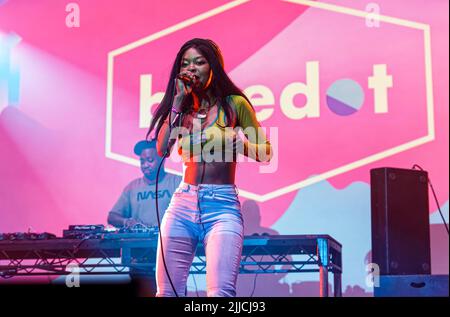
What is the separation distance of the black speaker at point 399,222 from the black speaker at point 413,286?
268 mm

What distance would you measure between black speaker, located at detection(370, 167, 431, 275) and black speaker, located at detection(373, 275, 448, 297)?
27 centimetres

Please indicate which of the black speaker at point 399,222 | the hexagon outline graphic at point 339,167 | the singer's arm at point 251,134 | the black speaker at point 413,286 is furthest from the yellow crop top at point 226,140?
the hexagon outline graphic at point 339,167

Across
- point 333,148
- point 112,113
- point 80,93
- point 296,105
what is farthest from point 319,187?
point 80,93

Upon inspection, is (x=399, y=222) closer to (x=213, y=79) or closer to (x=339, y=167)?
(x=339, y=167)

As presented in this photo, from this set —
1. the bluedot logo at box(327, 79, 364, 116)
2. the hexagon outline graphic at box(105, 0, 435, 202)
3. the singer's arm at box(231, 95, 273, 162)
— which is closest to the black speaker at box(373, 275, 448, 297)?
the singer's arm at box(231, 95, 273, 162)

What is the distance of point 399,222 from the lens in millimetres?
3420

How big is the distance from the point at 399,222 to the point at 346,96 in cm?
120

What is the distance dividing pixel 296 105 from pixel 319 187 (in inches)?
22.2

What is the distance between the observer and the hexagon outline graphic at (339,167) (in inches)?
167

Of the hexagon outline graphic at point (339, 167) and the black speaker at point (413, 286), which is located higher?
the hexagon outline graphic at point (339, 167)

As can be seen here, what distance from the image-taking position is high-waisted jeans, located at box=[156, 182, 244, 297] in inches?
93.1

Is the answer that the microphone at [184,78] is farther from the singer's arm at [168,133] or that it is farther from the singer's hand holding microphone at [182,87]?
the singer's arm at [168,133]

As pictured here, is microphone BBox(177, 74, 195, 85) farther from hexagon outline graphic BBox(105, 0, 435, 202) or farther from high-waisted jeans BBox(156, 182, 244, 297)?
hexagon outline graphic BBox(105, 0, 435, 202)
